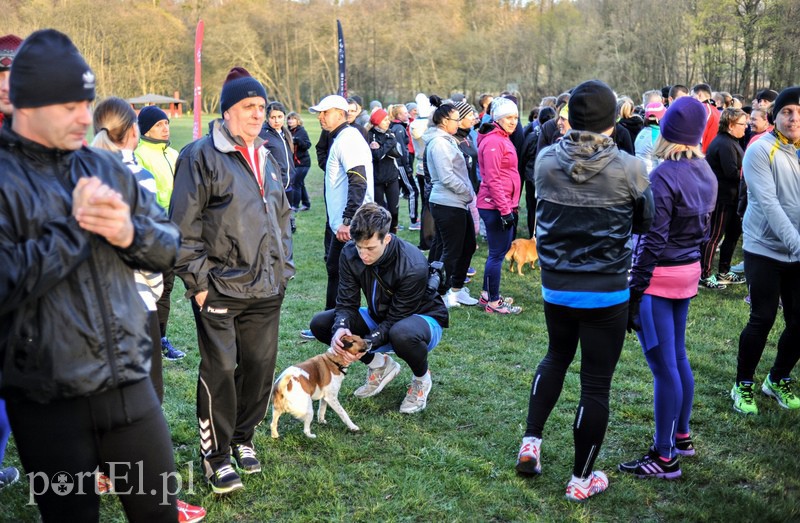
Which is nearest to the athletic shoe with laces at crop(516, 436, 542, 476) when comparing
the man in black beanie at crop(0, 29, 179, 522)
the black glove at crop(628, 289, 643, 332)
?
the black glove at crop(628, 289, 643, 332)

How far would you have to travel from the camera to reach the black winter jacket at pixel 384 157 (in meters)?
8.75

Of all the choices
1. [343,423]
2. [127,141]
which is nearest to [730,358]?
[343,423]

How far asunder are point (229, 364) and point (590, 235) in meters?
1.91

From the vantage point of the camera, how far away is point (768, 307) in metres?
4.28

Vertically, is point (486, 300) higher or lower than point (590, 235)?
lower

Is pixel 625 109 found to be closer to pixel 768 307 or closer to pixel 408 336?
pixel 768 307

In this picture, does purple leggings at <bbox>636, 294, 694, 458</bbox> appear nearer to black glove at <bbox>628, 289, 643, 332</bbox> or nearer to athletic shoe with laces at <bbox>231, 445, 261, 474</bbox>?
black glove at <bbox>628, 289, 643, 332</bbox>

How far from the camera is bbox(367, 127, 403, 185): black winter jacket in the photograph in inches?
344

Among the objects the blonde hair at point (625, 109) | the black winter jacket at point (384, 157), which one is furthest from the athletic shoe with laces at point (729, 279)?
the black winter jacket at point (384, 157)

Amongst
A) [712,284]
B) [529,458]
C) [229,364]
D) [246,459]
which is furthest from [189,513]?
[712,284]

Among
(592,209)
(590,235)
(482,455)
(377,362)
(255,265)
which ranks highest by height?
(592,209)

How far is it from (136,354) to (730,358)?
195 inches

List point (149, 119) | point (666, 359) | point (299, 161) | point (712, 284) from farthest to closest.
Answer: point (299, 161)
point (712, 284)
point (149, 119)
point (666, 359)

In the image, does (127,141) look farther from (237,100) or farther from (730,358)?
(730,358)
